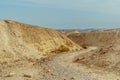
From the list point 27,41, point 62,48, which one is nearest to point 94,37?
point 62,48

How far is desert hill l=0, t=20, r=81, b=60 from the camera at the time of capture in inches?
1598

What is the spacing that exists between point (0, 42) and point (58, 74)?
17.5 m

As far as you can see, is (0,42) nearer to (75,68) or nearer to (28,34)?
(28,34)

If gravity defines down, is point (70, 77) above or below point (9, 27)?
below

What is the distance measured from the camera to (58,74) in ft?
82.2

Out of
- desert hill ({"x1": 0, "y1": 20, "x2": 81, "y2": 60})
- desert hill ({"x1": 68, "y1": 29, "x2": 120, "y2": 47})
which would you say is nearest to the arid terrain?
desert hill ({"x1": 0, "y1": 20, "x2": 81, "y2": 60})

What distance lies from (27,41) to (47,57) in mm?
6314

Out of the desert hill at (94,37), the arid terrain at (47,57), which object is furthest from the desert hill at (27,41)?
the desert hill at (94,37)

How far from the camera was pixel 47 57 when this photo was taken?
1655 inches

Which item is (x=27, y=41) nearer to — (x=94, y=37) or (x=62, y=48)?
(x=62, y=48)

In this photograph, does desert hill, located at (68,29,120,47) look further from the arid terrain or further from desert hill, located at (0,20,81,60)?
the arid terrain

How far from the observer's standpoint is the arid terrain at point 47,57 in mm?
24745

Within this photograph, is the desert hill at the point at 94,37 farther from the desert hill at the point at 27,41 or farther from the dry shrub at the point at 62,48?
the dry shrub at the point at 62,48

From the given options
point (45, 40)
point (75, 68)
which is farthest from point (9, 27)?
point (75, 68)
